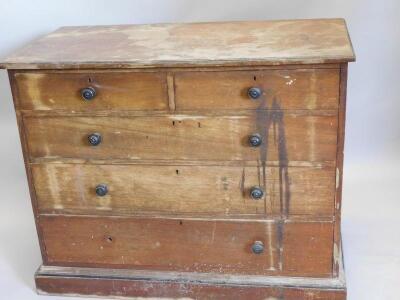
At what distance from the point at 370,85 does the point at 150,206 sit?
50.6 inches

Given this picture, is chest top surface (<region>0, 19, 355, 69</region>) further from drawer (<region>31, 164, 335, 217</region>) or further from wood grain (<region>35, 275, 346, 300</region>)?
wood grain (<region>35, 275, 346, 300</region>)

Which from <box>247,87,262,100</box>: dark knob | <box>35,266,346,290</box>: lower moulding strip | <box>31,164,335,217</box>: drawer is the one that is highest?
<box>247,87,262,100</box>: dark knob

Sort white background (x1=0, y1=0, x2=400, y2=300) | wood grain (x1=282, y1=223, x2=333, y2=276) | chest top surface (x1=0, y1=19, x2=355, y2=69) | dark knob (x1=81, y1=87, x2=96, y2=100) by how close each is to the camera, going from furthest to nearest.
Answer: white background (x1=0, y1=0, x2=400, y2=300), wood grain (x1=282, y1=223, x2=333, y2=276), dark knob (x1=81, y1=87, x2=96, y2=100), chest top surface (x1=0, y1=19, x2=355, y2=69)

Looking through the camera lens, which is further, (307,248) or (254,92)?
(307,248)

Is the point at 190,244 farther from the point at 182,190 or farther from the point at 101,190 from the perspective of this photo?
the point at 101,190

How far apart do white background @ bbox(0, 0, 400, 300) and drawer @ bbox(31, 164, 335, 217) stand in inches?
19.8

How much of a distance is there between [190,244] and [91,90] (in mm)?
689

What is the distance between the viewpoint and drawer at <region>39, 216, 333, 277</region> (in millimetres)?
2574

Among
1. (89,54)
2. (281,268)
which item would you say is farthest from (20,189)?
(281,268)

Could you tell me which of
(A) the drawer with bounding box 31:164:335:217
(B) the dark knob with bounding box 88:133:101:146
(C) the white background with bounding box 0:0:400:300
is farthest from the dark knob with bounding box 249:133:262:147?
(C) the white background with bounding box 0:0:400:300

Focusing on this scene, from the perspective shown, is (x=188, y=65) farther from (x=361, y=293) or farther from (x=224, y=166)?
(x=361, y=293)

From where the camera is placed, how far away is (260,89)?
2340 millimetres

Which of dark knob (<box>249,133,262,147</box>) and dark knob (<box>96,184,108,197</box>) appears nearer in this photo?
dark knob (<box>249,133,262,147</box>)

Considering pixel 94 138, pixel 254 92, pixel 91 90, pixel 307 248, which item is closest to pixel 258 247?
pixel 307 248
